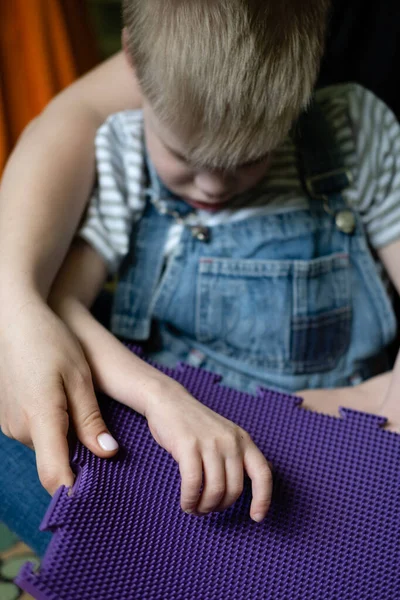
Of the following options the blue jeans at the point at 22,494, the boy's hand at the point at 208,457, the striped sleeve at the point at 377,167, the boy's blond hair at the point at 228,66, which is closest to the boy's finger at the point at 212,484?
the boy's hand at the point at 208,457

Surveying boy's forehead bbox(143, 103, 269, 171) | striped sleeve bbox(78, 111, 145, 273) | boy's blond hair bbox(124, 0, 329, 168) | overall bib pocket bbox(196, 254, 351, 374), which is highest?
boy's blond hair bbox(124, 0, 329, 168)

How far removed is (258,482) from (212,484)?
0.03 m

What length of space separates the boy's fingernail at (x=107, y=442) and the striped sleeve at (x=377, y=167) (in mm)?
397

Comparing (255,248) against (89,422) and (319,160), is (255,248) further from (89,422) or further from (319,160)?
(89,422)

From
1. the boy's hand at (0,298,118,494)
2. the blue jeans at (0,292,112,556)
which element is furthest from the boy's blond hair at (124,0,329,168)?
the blue jeans at (0,292,112,556)

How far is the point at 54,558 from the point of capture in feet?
1.37

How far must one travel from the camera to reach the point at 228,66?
0.54 m

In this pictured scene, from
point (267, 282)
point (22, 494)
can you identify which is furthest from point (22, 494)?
point (267, 282)

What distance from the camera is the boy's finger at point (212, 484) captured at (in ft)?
1.47

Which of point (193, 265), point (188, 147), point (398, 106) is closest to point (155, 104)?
point (188, 147)

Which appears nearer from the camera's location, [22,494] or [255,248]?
[22,494]

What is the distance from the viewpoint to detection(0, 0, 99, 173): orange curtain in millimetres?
762

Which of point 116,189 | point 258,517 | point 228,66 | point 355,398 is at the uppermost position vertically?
point 228,66

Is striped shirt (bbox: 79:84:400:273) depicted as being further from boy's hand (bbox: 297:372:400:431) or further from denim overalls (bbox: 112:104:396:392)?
boy's hand (bbox: 297:372:400:431)
